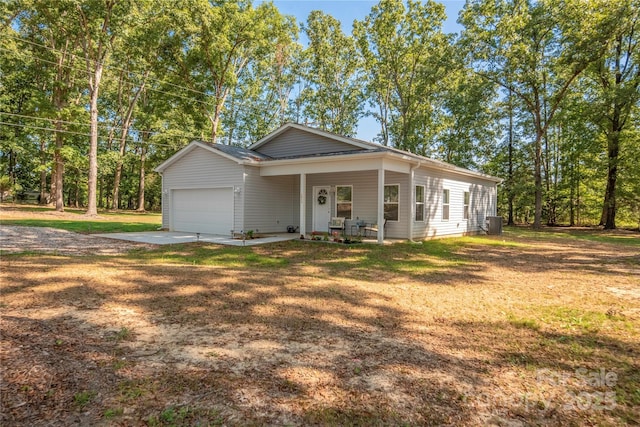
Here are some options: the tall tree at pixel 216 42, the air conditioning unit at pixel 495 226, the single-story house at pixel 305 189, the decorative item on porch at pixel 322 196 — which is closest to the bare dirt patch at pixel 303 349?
the single-story house at pixel 305 189

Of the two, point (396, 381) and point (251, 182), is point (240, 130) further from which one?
point (396, 381)

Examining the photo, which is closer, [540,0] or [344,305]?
[344,305]

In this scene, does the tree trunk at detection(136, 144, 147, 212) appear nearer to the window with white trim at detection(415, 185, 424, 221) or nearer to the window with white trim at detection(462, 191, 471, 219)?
the window with white trim at detection(415, 185, 424, 221)

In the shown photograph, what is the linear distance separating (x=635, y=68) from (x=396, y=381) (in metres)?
28.3

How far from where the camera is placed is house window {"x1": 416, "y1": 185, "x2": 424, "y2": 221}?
1385 centimetres

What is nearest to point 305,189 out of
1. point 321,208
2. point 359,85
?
point 321,208

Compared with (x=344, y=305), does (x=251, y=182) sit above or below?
above

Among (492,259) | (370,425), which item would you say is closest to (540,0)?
(492,259)

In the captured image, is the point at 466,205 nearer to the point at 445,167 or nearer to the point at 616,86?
the point at 445,167

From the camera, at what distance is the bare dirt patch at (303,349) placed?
2.45 meters

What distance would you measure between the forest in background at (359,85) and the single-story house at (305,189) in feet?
32.6

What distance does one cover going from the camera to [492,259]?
32.8 feet

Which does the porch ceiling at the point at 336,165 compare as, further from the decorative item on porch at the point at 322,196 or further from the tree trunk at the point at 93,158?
the tree trunk at the point at 93,158

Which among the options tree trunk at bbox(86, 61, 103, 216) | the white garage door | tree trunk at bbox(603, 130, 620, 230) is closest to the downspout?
the white garage door
